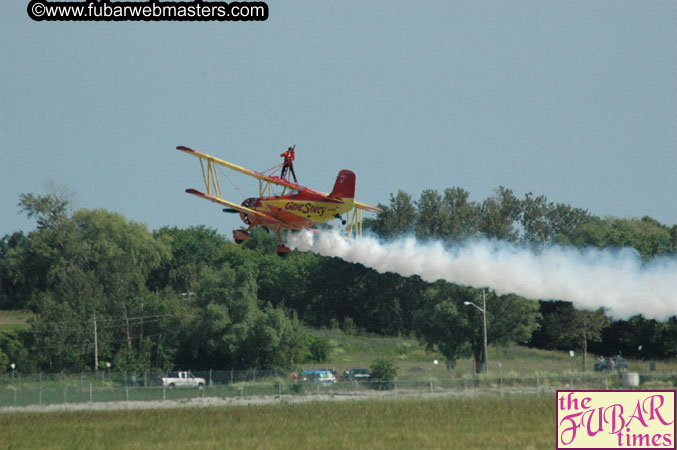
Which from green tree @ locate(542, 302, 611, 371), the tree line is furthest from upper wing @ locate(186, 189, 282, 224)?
green tree @ locate(542, 302, 611, 371)

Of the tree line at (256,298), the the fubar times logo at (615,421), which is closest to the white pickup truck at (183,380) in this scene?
the tree line at (256,298)

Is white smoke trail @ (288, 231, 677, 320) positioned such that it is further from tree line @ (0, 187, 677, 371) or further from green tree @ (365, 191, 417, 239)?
green tree @ (365, 191, 417, 239)

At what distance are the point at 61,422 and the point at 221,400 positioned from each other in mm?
10746

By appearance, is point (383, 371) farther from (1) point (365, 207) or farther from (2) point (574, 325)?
(2) point (574, 325)

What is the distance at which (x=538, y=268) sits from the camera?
4488cm

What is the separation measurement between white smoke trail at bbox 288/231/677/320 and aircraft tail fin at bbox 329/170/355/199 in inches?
154

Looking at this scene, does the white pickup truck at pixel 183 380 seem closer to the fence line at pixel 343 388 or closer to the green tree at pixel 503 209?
the fence line at pixel 343 388

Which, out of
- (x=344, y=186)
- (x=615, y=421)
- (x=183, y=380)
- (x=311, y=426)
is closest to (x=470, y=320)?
(x=183, y=380)

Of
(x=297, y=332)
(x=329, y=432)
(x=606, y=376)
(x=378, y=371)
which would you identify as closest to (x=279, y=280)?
(x=297, y=332)

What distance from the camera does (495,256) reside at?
1827 inches

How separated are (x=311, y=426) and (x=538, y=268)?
46.4 feet

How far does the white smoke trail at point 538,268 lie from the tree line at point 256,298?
24.2m

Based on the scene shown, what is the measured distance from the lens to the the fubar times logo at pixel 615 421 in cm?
2894

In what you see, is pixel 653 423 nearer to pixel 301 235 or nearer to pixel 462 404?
pixel 462 404
